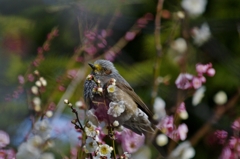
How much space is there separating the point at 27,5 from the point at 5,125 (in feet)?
3.88

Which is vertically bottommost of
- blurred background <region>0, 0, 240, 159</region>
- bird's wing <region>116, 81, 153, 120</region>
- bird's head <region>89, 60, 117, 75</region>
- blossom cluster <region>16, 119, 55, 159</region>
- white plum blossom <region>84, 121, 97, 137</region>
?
blurred background <region>0, 0, 240, 159</region>

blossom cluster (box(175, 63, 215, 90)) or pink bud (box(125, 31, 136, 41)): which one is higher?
blossom cluster (box(175, 63, 215, 90))

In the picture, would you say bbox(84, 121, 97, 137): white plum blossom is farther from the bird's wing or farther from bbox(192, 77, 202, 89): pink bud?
the bird's wing

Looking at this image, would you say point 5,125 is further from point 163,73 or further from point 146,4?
point 146,4

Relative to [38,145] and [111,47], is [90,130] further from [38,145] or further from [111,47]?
[111,47]

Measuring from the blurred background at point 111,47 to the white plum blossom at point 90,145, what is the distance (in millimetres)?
597

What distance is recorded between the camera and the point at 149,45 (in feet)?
8.35

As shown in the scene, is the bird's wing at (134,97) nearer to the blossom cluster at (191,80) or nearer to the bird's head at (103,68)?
the bird's head at (103,68)

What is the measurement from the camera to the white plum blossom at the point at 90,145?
95 centimetres

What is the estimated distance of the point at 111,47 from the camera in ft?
6.88

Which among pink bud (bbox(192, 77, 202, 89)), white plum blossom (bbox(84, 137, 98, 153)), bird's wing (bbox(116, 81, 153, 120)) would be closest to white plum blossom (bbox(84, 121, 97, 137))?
white plum blossom (bbox(84, 137, 98, 153))

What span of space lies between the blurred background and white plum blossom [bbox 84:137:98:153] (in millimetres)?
597

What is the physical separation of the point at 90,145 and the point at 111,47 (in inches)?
45.6

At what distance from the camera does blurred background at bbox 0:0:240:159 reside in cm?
182
